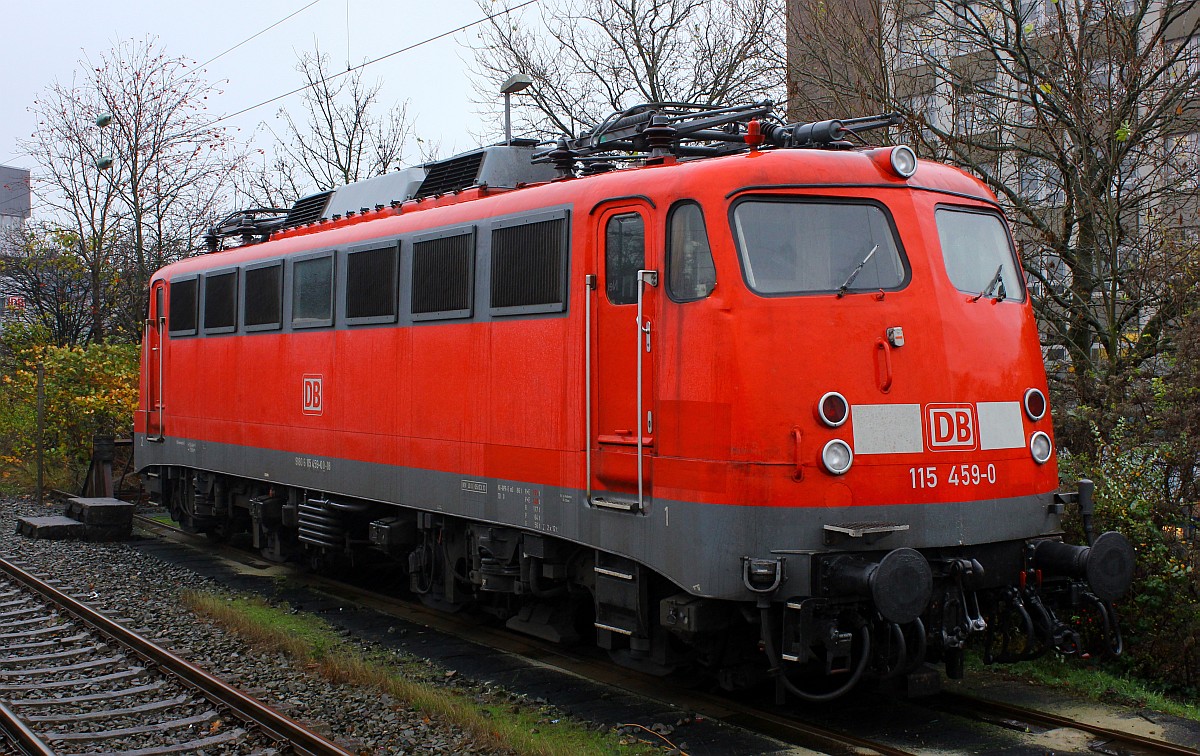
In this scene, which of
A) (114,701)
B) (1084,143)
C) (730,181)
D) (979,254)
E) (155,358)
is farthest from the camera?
(155,358)

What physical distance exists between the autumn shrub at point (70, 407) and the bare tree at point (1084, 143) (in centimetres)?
1460

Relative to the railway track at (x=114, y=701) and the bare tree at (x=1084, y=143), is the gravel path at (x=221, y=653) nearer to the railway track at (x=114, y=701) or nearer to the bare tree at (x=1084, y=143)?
the railway track at (x=114, y=701)

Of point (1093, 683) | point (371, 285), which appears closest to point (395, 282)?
point (371, 285)

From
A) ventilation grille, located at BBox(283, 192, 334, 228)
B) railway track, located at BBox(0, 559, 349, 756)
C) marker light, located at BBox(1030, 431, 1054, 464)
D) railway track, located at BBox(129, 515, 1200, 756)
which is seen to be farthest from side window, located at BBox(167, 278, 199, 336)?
marker light, located at BBox(1030, 431, 1054, 464)

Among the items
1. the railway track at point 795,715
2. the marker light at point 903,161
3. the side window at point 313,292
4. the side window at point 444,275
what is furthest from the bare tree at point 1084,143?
A: the side window at point 313,292

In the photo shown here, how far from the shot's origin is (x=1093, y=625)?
29.2ft

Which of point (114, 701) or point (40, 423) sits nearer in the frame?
point (114, 701)

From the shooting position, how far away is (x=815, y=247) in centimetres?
704

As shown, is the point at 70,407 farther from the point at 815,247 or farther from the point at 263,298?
the point at 815,247

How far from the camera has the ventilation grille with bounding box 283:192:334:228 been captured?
1329 cm

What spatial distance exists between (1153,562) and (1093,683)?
3.90 feet

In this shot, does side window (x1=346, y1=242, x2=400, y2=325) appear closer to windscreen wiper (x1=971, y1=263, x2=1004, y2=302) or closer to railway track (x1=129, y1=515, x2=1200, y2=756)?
railway track (x1=129, y1=515, x2=1200, y2=756)

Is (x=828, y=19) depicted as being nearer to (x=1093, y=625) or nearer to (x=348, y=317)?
(x=348, y=317)

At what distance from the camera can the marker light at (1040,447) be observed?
7.32m
